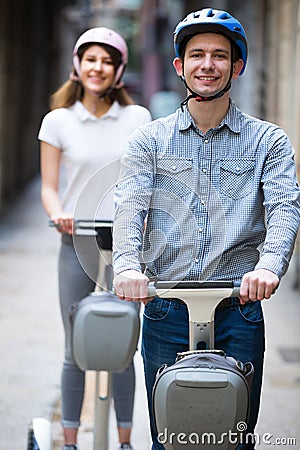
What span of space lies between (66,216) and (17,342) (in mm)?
2617

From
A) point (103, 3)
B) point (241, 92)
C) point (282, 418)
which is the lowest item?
point (282, 418)

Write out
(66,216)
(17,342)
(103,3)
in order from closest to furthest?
(66,216)
(17,342)
(103,3)

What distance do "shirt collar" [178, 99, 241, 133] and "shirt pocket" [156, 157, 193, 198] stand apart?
0.38 feet

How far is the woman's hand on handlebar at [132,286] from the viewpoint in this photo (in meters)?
2.37

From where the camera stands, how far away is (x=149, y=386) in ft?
8.96

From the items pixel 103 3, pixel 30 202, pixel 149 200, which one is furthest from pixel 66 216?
pixel 103 3

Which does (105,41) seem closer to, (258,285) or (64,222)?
(64,222)

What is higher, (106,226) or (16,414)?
(106,226)

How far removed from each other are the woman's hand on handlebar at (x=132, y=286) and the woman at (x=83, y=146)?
136 centimetres

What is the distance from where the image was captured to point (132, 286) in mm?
2373

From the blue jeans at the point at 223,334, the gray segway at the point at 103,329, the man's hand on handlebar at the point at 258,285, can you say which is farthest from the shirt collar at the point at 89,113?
the man's hand on handlebar at the point at 258,285

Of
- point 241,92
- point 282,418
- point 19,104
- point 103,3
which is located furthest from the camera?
point 103,3

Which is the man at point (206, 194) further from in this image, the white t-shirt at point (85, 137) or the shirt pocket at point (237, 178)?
the white t-shirt at point (85, 137)

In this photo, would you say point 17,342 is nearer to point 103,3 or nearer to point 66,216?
point 66,216
